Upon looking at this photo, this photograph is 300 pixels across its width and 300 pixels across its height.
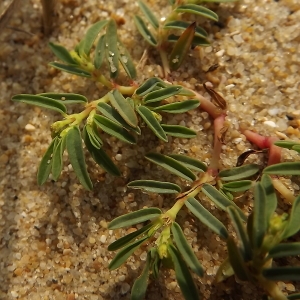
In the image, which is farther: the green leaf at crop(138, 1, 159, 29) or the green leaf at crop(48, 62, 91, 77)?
the green leaf at crop(138, 1, 159, 29)

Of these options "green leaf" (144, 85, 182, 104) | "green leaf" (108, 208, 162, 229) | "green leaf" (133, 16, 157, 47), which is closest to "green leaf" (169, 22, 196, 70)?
"green leaf" (133, 16, 157, 47)

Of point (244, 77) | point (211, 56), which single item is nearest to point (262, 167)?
point (244, 77)

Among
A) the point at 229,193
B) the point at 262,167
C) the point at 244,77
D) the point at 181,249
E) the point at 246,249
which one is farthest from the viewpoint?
the point at 244,77

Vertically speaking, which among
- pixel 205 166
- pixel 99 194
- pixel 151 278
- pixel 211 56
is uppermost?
pixel 211 56

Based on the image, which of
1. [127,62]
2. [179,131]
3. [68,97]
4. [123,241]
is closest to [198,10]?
[127,62]

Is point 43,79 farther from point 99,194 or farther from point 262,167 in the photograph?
point 262,167

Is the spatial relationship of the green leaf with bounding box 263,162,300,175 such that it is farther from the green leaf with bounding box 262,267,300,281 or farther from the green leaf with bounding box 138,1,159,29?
the green leaf with bounding box 138,1,159,29
